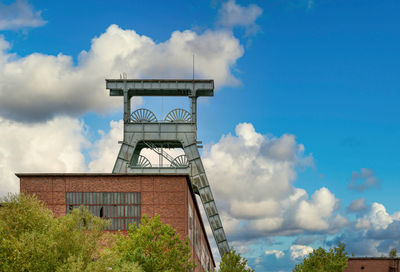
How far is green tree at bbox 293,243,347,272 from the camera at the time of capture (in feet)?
199

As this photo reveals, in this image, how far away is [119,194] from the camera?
52.6m

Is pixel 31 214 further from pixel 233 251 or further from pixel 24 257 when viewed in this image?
pixel 233 251

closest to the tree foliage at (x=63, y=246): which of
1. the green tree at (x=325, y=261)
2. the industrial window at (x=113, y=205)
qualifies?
the industrial window at (x=113, y=205)

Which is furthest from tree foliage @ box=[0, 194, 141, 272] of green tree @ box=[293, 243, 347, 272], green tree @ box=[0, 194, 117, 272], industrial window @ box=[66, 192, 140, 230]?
green tree @ box=[293, 243, 347, 272]

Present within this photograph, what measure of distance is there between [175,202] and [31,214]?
1886cm

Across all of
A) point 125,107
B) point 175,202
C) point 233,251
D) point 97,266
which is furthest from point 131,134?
point 97,266

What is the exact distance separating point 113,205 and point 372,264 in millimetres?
44974

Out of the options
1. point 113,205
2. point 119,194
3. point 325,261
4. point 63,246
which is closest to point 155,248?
point 63,246

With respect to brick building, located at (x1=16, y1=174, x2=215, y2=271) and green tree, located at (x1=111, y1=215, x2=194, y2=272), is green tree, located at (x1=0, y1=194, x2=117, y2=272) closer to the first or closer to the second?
green tree, located at (x1=111, y1=215, x2=194, y2=272)

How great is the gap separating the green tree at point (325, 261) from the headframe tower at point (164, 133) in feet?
41.6

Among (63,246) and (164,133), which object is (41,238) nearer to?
(63,246)

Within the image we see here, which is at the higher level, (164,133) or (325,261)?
(164,133)

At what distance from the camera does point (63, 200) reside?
5209 centimetres

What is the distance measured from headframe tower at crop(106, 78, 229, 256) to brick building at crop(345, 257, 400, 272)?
91.2 ft
